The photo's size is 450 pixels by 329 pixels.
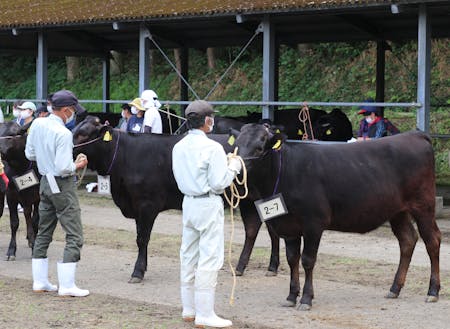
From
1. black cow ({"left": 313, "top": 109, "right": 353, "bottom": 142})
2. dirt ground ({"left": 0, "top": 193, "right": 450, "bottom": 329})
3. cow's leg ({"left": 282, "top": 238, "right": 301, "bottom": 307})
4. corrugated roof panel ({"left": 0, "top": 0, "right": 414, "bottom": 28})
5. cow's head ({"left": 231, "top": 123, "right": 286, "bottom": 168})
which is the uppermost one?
corrugated roof panel ({"left": 0, "top": 0, "right": 414, "bottom": 28})

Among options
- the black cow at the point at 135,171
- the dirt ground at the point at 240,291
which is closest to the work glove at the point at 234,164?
the dirt ground at the point at 240,291

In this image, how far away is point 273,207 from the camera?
9062 millimetres

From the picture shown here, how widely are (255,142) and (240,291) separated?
71.8 inches

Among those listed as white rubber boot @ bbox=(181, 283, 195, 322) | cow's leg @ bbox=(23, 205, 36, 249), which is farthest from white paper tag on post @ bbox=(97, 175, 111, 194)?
white rubber boot @ bbox=(181, 283, 195, 322)

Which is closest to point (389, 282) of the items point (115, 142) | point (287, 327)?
point (287, 327)

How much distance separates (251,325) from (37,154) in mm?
3014

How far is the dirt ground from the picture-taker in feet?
27.7

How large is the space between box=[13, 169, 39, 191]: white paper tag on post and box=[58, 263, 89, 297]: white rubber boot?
261 cm

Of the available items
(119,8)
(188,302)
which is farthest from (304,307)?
(119,8)

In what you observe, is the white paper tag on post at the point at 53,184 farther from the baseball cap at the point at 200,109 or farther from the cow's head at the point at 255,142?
the baseball cap at the point at 200,109

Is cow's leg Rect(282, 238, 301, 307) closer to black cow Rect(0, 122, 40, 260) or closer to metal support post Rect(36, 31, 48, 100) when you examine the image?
black cow Rect(0, 122, 40, 260)

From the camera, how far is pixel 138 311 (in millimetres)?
8805

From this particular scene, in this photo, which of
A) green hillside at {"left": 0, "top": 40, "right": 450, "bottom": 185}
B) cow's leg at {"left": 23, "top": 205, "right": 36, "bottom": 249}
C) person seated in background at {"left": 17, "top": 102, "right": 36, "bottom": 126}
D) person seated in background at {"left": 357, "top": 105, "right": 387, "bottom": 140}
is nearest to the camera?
cow's leg at {"left": 23, "top": 205, "right": 36, "bottom": 249}

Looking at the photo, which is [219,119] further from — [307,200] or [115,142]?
[307,200]
